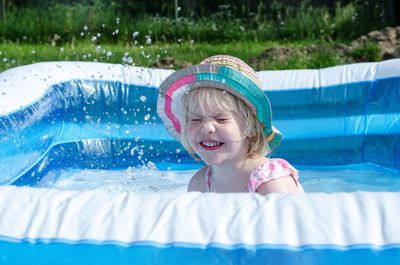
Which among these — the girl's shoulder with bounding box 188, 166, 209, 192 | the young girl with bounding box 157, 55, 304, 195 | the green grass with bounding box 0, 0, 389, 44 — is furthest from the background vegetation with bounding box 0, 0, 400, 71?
the young girl with bounding box 157, 55, 304, 195

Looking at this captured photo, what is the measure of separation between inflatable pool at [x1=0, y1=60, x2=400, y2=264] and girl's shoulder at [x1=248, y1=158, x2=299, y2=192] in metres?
0.79

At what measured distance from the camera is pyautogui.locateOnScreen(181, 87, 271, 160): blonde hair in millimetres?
2600

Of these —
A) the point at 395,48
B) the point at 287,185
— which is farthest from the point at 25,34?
the point at 287,185

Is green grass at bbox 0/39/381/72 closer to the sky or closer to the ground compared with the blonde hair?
closer to the ground

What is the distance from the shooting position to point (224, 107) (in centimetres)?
260

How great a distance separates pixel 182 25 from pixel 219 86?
580 cm

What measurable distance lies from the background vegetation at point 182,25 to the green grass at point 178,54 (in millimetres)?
15

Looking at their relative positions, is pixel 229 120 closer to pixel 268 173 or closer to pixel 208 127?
pixel 208 127

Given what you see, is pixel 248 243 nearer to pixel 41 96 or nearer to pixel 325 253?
pixel 325 253

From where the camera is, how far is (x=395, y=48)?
617cm

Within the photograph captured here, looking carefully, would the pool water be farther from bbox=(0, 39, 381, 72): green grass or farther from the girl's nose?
bbox=(0, 39, 381, 72): green grass

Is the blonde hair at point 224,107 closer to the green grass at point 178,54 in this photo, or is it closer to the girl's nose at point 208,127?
the girl's nose at point 208,127

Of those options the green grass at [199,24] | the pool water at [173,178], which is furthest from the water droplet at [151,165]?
the green grass at [199,24]

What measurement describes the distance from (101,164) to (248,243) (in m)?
2.46
